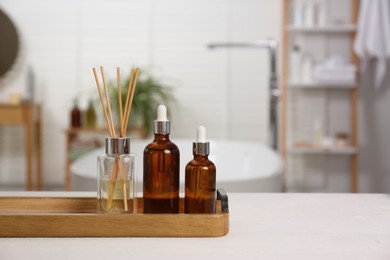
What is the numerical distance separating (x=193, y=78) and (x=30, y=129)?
1193 millimetres

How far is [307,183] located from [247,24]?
1.22 metres

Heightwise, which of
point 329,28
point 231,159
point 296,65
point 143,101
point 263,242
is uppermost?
point 329,28

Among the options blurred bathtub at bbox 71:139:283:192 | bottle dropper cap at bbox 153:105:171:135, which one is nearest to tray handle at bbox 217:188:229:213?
bottle dropper cap at bbox 153:105:171:135

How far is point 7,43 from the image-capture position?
402 cm

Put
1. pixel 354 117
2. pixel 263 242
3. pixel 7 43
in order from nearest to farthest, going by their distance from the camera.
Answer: pixel 263 242, pixel 354 117, pixel 7 43

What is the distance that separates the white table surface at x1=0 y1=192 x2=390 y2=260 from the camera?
718 mm

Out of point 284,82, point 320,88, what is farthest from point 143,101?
point 320,88

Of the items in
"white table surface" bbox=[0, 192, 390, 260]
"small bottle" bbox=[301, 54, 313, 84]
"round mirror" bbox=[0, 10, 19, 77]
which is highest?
"round mirror" bbox=[0, 10, 19, 77]

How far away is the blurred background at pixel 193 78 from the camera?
3.91 meters

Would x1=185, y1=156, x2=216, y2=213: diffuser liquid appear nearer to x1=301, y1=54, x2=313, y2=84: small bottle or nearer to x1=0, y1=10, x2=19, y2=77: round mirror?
x1=301, y1=54, x2=313, y2=84: small bottle

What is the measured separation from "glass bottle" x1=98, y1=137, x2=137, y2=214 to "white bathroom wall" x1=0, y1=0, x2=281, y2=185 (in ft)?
10.4

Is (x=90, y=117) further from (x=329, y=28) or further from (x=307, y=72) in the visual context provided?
(x=329, y=28)

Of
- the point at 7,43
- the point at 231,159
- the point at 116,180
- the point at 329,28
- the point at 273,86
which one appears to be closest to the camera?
the point at 116,180

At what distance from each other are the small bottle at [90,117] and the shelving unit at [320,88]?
1.29 m
